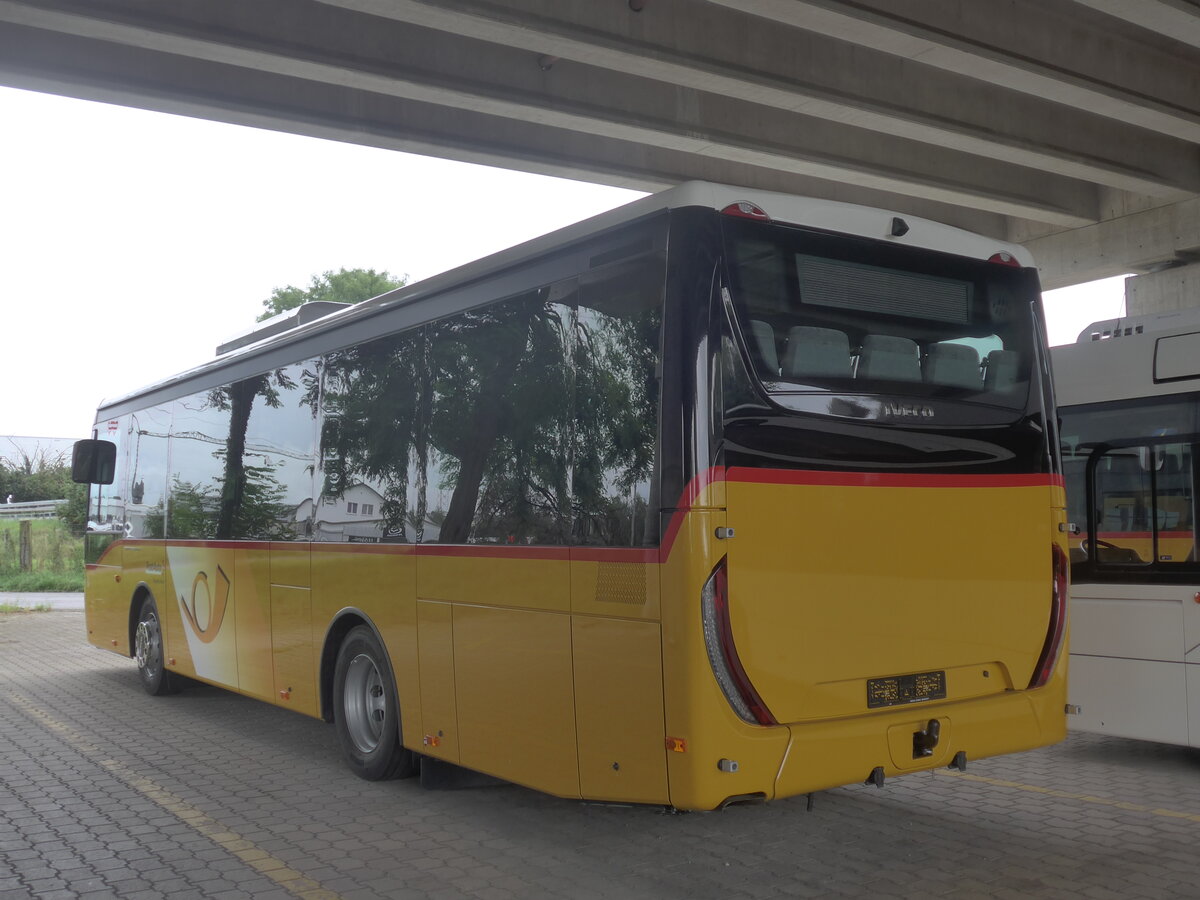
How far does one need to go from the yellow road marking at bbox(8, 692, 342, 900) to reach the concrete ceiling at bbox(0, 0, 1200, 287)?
676 centimetres

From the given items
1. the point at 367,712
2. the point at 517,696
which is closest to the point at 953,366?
the point at 517,696

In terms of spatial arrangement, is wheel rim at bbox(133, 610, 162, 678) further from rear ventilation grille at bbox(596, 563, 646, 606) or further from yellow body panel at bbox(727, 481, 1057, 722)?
yellow body panel at bbox(727, 481, 1057, 722)

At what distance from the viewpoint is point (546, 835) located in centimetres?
634

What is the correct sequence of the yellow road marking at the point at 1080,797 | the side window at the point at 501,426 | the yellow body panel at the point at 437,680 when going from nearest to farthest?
the side window at the point at 501,426 < the yellow body panel at the point at 437,680 < the yellow road marking at the point at 1080,797

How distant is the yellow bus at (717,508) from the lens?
A: 5047 millimetres

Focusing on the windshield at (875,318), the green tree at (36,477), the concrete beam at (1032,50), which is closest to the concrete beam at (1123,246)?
the concrete beam at (1032,50)

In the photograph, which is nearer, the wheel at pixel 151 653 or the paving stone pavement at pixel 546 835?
the paving stone pavement at pixel 546 835

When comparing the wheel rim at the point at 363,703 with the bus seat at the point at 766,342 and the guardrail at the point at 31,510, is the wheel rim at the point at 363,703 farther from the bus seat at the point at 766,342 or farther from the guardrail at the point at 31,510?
the guardrail at the point at 31,510

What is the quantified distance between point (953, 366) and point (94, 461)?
1002 cm

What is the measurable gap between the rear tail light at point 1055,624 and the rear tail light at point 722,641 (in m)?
2.04

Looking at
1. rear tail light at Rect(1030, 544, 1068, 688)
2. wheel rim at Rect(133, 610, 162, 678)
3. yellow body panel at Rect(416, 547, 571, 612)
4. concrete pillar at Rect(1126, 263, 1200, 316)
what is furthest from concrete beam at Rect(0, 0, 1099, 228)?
rear tail light at Rect(1030, 544, 1068, 688)

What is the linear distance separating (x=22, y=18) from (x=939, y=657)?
1006 cm

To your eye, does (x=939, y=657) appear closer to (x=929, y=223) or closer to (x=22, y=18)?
(x=929, y=223)

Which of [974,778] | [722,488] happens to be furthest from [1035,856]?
[722,488]
